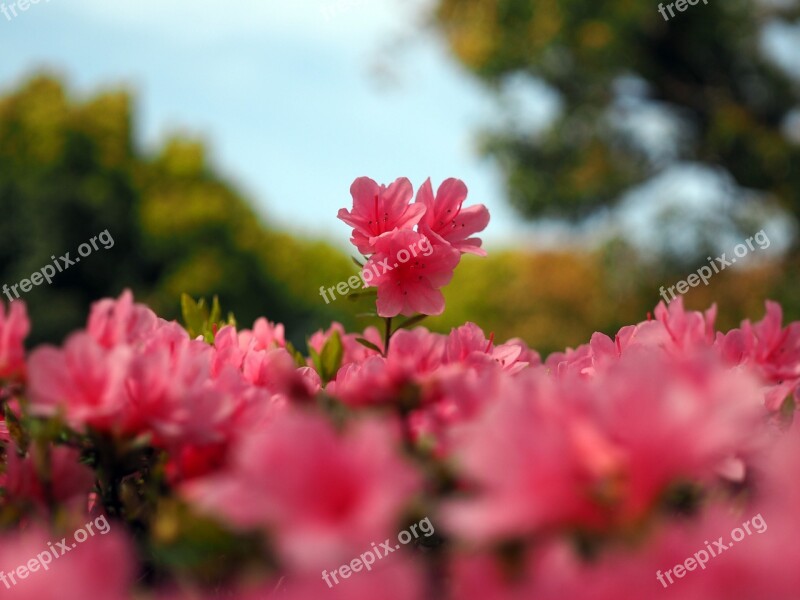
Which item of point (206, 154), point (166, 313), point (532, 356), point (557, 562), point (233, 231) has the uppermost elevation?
point (206, 154)

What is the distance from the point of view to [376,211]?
1884mm

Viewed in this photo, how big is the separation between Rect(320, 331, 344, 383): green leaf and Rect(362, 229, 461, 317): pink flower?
12cm

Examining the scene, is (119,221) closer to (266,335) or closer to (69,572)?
(266,335)

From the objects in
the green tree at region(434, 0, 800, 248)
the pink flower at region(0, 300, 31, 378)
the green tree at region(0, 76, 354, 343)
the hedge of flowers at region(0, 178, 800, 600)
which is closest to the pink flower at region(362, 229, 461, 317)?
the hedge of flowers at region(0, 178, 800, 600)

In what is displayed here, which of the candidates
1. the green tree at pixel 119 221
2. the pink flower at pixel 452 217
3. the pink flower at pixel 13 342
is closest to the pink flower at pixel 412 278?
the pink flower at pixel 452 217

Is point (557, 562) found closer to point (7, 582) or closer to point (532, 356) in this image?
point (7, 582)

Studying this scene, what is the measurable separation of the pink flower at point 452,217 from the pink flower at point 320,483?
3.45 feet

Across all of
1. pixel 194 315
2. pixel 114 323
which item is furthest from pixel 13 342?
pixel 194 315

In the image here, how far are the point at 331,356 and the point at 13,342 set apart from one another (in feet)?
2.50

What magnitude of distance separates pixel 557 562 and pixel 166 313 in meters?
25.8

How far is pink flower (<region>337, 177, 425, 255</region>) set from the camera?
72.9 inches

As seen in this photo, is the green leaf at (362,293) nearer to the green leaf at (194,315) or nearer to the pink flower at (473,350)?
the pink flower at (473,350)

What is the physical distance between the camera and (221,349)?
171 centimetres

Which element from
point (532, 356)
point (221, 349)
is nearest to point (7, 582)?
point (221, 349)
